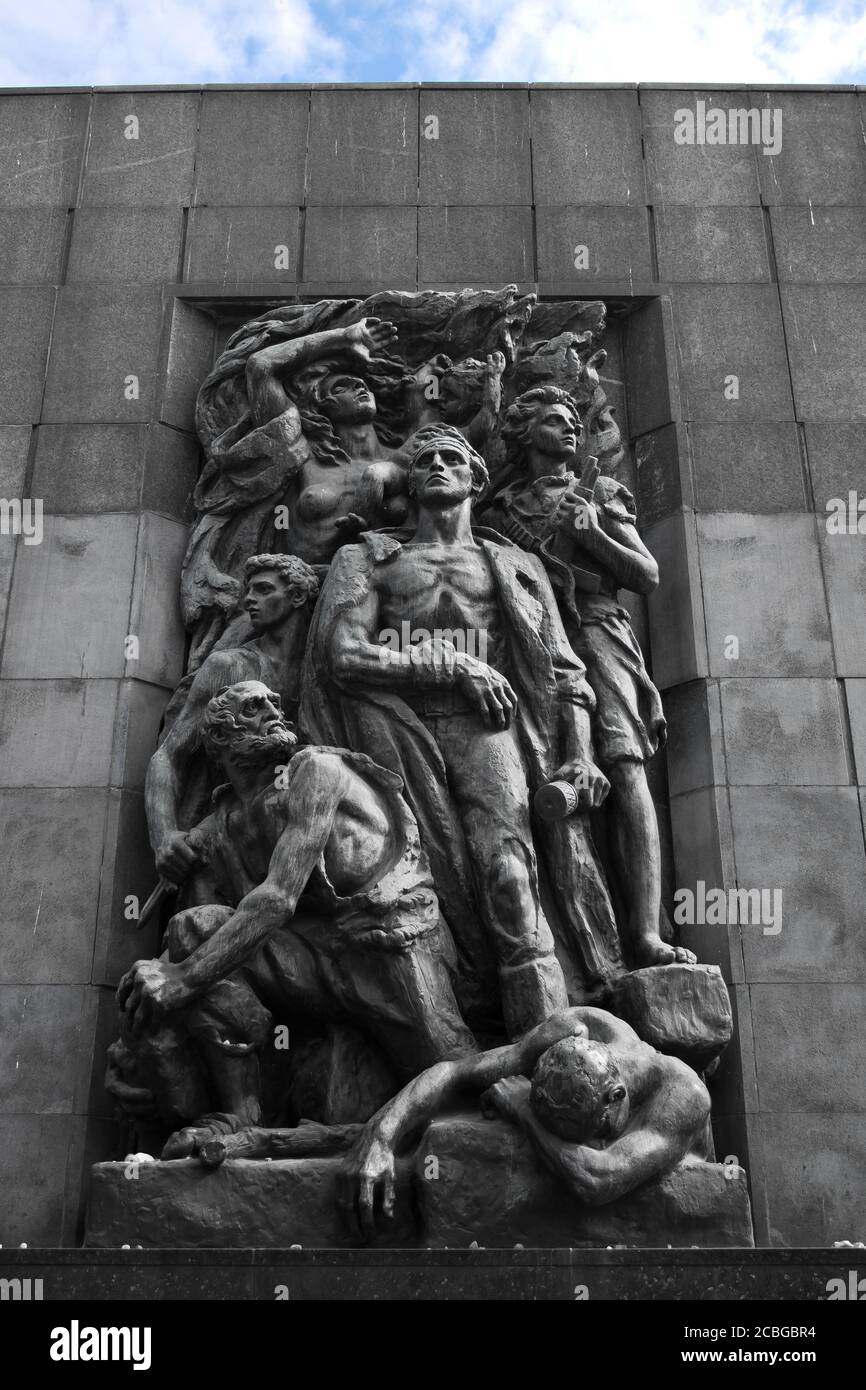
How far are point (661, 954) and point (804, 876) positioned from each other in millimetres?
1306

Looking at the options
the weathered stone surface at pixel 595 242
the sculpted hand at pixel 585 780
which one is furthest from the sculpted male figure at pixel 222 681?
the weathered stone surface at pixel 595 242

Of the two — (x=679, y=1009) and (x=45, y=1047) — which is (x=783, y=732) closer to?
(x=679, y=1009)

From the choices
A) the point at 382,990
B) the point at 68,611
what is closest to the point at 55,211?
the point at 68,611

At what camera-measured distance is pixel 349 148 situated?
11.9m

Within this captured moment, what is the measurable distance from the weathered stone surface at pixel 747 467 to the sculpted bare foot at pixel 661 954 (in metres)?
3.56

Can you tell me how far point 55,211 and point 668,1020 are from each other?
8587 millimetres

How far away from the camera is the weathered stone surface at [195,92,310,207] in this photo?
11.7 metres

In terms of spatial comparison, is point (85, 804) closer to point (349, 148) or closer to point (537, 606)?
point (537, 606)

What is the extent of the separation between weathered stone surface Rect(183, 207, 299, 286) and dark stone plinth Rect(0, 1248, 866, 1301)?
25.8 ft

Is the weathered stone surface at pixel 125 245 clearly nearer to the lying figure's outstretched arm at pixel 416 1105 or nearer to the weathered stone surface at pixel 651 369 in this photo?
the weathered stone surface at pixel 651 369

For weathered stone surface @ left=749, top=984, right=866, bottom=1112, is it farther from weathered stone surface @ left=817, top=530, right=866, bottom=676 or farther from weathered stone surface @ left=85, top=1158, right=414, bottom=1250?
weathered stone surface @ left=85, top=1158, right=414, bottom=1250

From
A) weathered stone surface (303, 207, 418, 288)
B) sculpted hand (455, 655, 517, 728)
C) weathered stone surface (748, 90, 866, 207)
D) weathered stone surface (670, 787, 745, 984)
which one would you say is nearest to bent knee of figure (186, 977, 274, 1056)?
sculpted hand (455, 655, 517, 728)

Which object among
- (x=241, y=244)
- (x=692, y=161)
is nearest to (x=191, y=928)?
(x=241, y=244)

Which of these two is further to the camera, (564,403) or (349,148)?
(349,148)
